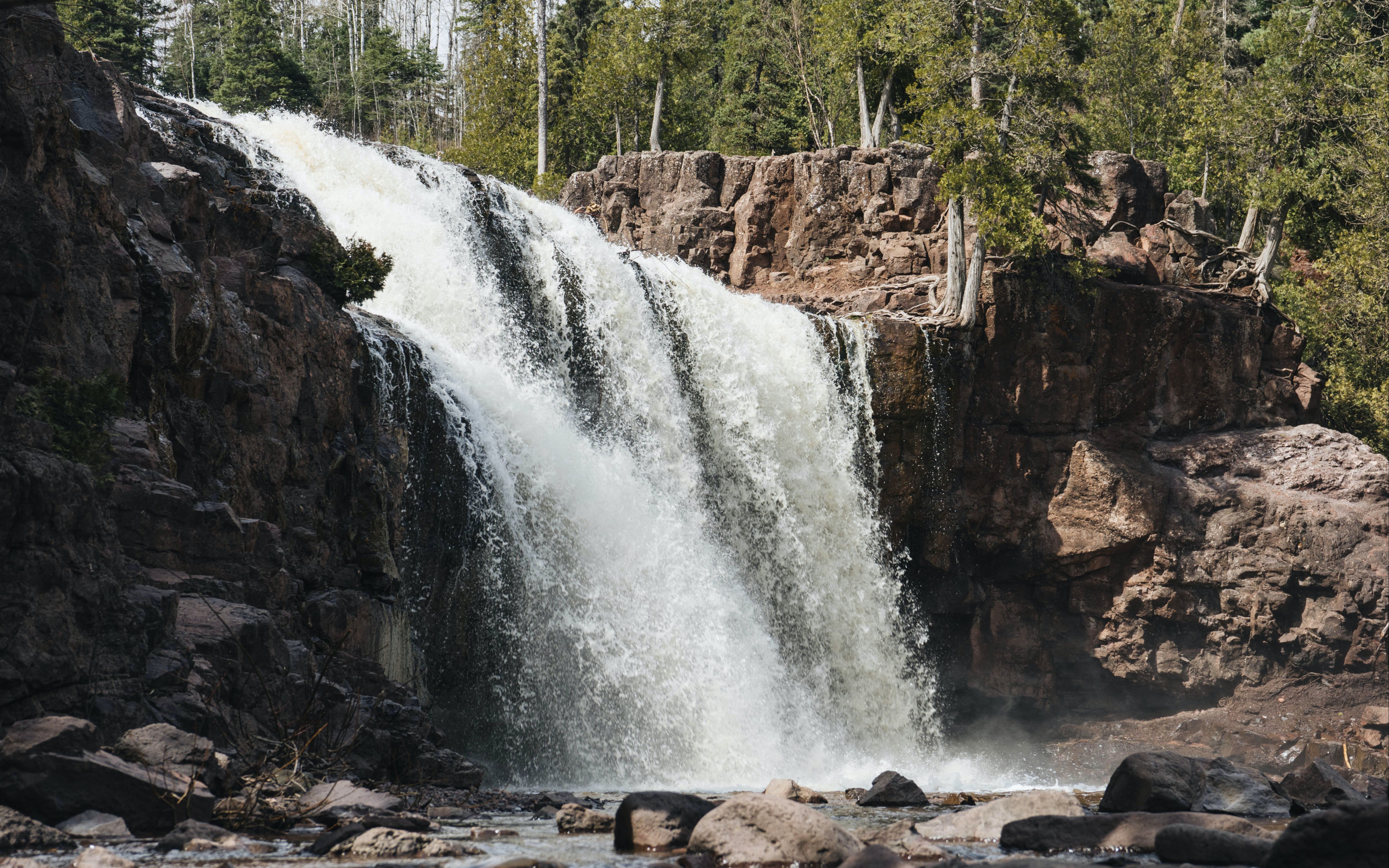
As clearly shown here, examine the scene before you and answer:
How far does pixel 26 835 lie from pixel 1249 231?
39.9 m

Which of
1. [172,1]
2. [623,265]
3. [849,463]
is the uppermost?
[172,1]

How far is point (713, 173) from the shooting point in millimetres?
38688

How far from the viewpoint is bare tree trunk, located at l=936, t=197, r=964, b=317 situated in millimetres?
31609

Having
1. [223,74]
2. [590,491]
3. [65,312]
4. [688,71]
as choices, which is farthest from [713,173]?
[223,74]

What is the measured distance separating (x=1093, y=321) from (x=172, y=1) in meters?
73.4

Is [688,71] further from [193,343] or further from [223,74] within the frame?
[193,343]

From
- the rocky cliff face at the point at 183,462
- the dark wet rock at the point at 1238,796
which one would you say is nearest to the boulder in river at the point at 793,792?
the rocky cliff face at the point at 183,462

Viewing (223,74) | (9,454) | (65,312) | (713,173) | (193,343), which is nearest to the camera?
(9,454)

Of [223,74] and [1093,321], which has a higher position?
[223,74]

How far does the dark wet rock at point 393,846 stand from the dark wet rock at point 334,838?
1.1 inches

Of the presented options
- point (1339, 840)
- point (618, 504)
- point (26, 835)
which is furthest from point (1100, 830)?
point (618, 504)

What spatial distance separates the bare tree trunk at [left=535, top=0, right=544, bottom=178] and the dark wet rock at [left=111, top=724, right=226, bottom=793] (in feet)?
124

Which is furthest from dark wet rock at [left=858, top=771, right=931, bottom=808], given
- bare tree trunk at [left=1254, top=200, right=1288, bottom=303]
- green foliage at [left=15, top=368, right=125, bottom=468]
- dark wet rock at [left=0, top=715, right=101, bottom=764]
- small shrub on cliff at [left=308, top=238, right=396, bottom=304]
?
bare tree trunk at [left=1254, top=200, right=1288, bottom=303]

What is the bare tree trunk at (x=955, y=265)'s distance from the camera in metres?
31.6
